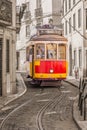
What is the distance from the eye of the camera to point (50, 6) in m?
56.4

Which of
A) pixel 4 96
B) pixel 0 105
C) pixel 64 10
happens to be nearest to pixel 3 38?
pixel 4 96

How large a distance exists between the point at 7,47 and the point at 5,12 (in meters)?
2.16

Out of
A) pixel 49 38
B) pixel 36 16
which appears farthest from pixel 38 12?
pixel 49 38

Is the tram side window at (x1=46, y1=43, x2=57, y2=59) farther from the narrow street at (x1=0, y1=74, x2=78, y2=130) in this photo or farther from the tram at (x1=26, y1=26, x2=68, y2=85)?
the narrow street at (x1=0, y1=74, x2=78, y2=130)

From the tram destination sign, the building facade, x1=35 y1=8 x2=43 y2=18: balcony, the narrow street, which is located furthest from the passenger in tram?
x1=35 y1=8 x2=43 y2=18: balcony

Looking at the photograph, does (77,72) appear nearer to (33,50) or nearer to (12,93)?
(33,50)

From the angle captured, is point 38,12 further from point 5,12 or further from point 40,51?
point 5,12

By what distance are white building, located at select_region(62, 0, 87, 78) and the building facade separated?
45.8 feet

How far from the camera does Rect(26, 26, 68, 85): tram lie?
28.5 m

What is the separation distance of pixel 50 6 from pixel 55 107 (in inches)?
1539

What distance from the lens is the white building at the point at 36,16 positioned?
56.2 metres

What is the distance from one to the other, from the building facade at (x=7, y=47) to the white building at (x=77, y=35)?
13975 millimetres

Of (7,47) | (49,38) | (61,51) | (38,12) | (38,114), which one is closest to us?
(38,114)

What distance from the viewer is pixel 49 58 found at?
1123 inches
